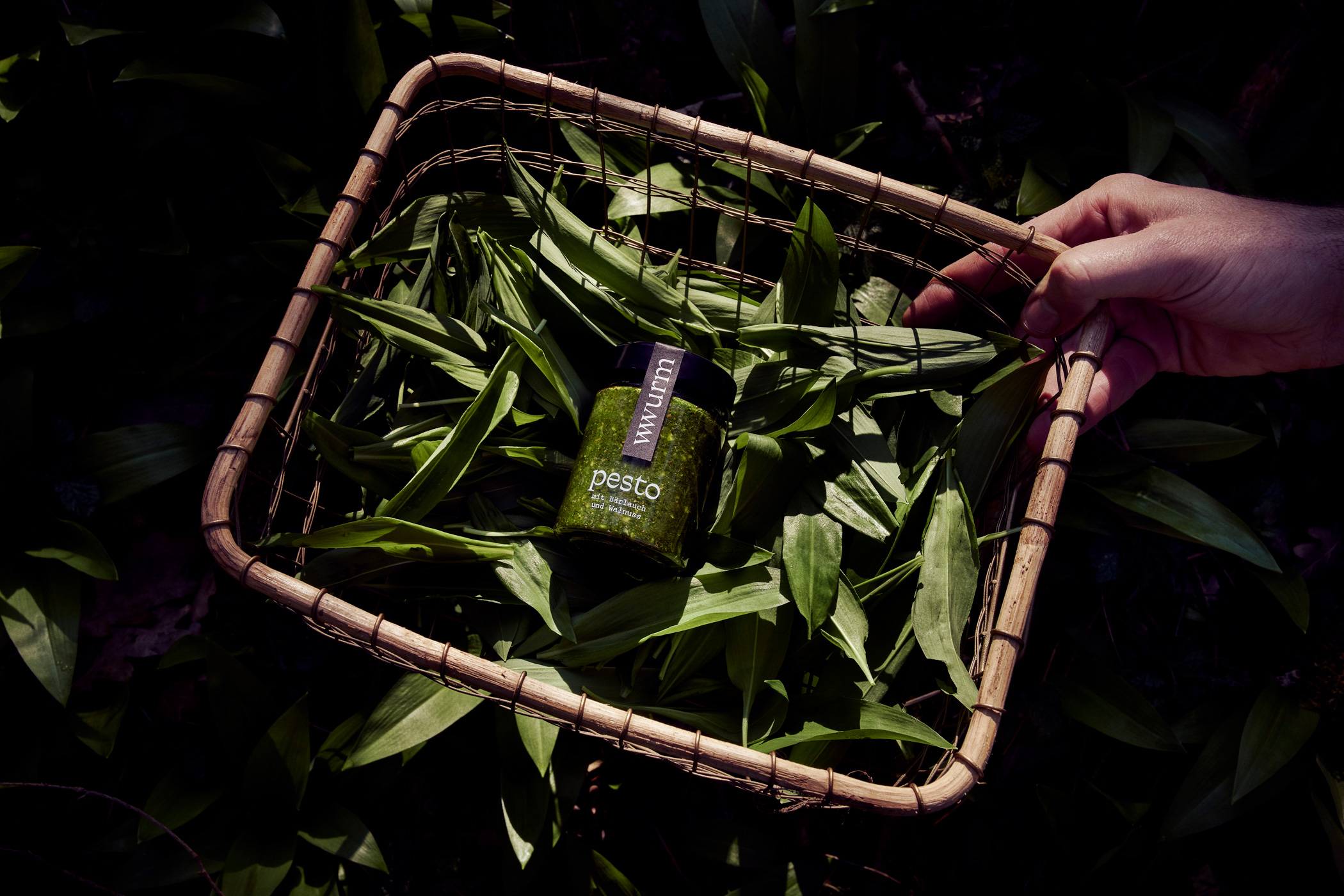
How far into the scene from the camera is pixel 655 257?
1213mm

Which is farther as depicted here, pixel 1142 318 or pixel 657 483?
pixel 1142 318

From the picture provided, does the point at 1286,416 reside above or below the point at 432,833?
above

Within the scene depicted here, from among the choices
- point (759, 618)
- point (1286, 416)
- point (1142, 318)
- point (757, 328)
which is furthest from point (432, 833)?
point (1286, 416)

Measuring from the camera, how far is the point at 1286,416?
1.26 meters

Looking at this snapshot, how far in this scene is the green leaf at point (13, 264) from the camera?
1.04 meters

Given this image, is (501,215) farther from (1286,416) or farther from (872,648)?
(1286,416)

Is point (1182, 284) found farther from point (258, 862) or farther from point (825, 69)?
point (258, 862)

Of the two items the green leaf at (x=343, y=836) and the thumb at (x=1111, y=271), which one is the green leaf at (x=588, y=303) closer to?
the thumb at (x=1111, y=271)

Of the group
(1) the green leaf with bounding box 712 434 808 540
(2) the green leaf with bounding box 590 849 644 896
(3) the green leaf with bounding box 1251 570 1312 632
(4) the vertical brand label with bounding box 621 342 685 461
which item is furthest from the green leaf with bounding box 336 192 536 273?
(3) the green leaf with bounding box 1251 570 1312 632

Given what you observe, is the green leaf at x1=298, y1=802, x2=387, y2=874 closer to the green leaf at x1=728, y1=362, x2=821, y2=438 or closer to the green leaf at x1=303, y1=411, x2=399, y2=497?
the green leaf at x1=303, y1=411, x2=399, y2=497

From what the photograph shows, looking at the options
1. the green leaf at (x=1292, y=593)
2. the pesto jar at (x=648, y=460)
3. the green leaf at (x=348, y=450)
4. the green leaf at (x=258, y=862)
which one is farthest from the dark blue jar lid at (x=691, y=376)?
the green leaf at (x=1292, y=593)

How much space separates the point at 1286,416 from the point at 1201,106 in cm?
56

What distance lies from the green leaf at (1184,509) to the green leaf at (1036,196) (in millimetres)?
453

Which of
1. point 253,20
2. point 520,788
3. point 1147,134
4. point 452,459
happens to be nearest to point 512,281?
point 452,459
